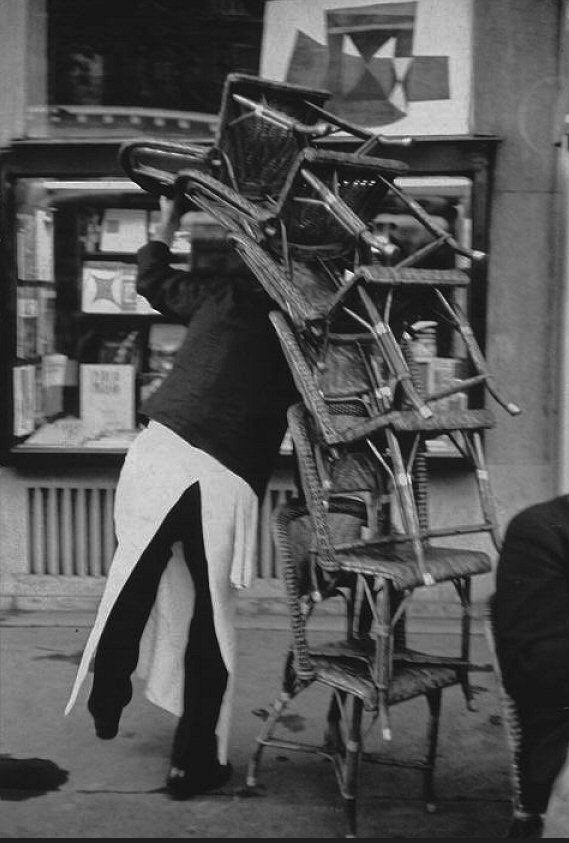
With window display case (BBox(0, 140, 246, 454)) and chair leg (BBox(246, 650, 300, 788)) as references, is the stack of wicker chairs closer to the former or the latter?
chair leg (BBox(246, 650, 300, 788))

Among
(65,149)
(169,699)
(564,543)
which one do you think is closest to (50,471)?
(65,149)

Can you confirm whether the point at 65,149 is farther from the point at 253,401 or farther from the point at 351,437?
the point at 351,437

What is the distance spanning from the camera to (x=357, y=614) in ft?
13.4

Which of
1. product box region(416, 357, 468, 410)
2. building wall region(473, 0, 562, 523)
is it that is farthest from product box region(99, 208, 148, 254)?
building wall region(473, 0, 562, 523)

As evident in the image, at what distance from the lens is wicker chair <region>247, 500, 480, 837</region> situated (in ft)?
11.8

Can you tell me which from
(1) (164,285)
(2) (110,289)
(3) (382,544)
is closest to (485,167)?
(2) (110,289)

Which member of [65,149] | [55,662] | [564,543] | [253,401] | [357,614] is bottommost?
[55,662]

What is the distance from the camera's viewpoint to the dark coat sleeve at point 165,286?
3998 millimetres

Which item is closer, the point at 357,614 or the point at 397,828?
the point at 397,828

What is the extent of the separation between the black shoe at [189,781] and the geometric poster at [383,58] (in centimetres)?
366

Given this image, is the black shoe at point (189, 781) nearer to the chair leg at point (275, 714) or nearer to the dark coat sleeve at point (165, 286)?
the chair leg at point (275, 714)

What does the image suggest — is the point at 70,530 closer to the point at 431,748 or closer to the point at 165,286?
the point at 165,286

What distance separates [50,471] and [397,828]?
10.8 feet

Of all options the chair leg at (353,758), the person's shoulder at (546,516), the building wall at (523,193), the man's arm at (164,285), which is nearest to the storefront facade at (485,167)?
the building wall at (523,193)
